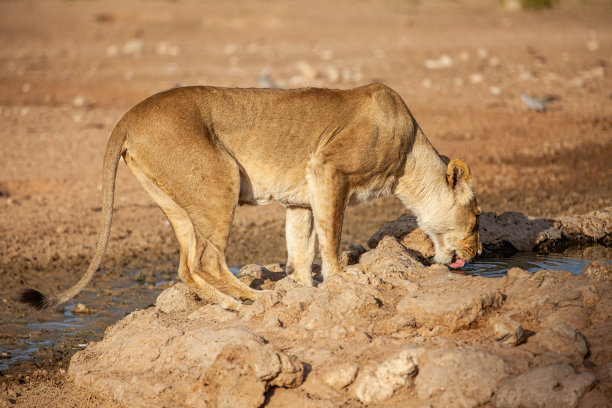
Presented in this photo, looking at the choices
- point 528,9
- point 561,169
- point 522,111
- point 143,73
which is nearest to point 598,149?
point 561,169

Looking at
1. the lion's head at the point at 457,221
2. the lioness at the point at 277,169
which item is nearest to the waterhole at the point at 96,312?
the lion's head at the point at 457,221

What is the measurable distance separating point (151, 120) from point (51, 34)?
2233 centimetres

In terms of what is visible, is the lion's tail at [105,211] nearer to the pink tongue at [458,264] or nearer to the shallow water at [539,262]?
the pink tongue at [458,264]

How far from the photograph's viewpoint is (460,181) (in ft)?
21.3

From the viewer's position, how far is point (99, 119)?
14.5 m

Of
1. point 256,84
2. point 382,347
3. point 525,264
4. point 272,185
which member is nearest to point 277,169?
point 272,185

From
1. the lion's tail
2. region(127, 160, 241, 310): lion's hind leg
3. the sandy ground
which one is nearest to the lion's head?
region(127, 160, 241, 310): lion's hind leg

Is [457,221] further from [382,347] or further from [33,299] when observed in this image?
[33,299]

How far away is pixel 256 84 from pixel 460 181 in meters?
10.5

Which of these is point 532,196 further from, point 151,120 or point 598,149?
point 151,120

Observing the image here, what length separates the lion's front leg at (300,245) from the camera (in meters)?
6.45

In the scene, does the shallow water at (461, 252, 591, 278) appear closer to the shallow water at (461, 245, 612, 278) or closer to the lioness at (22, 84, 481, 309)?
the shallow water at (461, 245, 612, 278)

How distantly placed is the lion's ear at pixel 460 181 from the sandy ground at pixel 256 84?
94.9 inches

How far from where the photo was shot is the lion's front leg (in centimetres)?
645
